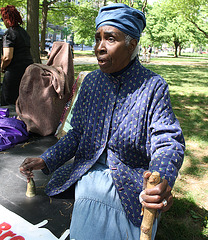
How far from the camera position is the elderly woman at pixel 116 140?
1.46 m

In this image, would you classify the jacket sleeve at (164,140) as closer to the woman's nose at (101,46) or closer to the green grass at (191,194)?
the woman's nose at (101,46)

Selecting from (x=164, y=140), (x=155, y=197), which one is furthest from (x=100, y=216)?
(x=164, y=140)

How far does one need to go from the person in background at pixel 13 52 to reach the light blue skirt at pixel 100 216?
396 centimetres

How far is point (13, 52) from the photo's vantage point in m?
4.93

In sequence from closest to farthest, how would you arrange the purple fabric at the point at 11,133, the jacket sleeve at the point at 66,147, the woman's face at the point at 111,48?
the woman's face at the point at 111,48
the jacket sleeve at the point at 66,147
the purple fabric at the point at 11,133

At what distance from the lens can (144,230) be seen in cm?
115

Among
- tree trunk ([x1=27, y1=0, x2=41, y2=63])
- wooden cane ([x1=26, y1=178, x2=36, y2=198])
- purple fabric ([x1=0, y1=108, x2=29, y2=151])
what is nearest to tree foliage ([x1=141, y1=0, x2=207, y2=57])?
tree trunk ([x1=27, y1=0, x2=41, y2=63])

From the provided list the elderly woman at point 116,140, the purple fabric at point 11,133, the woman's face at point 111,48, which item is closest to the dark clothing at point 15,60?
the purple fabric at point 11,133

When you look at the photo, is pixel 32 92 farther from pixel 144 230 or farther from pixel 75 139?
pixel 144 230

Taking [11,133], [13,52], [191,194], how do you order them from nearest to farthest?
[191,194]
[11,133]
[13,52]

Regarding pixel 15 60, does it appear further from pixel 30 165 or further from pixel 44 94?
pixel 30 165

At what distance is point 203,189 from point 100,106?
1938mm

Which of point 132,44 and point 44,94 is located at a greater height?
point 132,44

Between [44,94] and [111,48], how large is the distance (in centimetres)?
263
